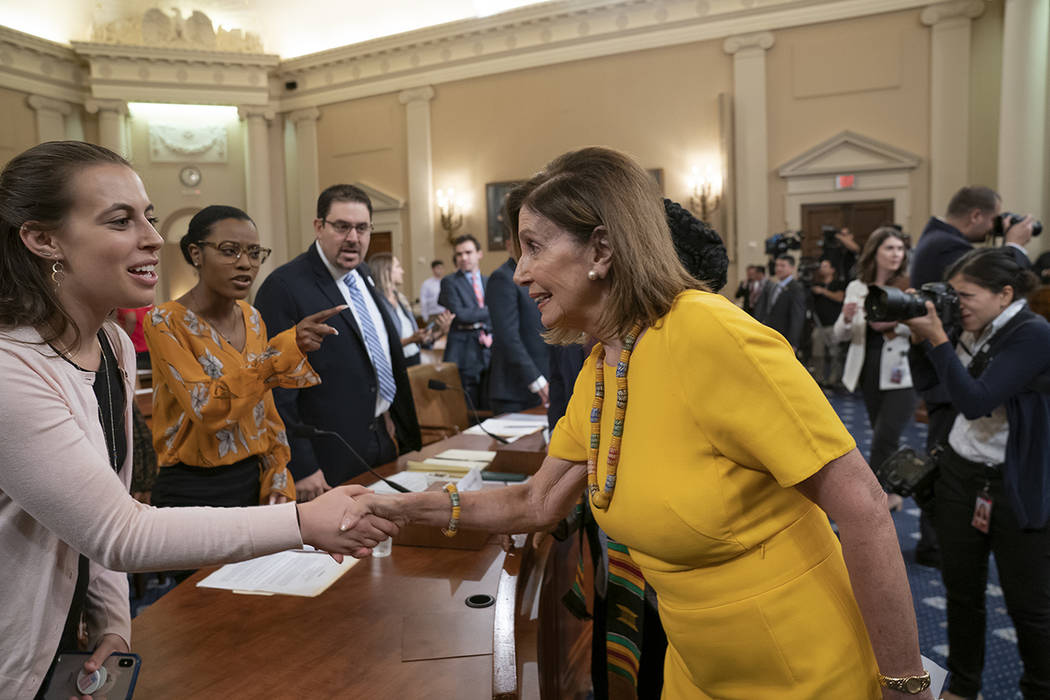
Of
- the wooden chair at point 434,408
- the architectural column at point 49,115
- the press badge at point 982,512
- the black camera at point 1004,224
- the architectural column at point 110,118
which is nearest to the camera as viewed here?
the press badge at point 982,512

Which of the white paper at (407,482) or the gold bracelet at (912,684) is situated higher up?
the gold bracelet at (912,684)

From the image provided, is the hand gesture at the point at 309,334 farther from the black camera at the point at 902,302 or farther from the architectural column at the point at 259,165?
the architectural column at the point at 259,165

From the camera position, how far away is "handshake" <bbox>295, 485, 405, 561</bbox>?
1.30 m

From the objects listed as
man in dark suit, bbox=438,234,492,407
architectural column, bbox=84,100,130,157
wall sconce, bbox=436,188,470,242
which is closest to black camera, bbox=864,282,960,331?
man in dark suit, bbox=438,234,492,407

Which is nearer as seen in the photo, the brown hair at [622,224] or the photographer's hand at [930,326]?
the brown hair at [622,224]

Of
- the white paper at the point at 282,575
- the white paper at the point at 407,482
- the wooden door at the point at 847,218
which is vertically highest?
the wooden door at the point at 847,218

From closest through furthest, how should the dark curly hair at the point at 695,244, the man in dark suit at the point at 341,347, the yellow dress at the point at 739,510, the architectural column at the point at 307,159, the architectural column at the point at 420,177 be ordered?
1. the yellow dress at the point at 739,510
2. the dark curly hair at the point at 695,244
3. the man in dark suit at the point at 341,347
4. the architectural column at the point at 420,177
5. the architectural column at the point at 307,159

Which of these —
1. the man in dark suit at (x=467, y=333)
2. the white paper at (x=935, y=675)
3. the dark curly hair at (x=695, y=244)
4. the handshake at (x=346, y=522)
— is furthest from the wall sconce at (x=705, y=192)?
the white paper at (x=935, y=675)

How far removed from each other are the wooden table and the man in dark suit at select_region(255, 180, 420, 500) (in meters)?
0.97

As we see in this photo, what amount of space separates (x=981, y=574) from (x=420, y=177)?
10.7 m

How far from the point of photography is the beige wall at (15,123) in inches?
461

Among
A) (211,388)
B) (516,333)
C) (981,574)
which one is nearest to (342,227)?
(211,388)

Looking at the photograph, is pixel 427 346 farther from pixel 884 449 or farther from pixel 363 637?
pixel 363 637

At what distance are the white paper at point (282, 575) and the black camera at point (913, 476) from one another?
1732 mm
